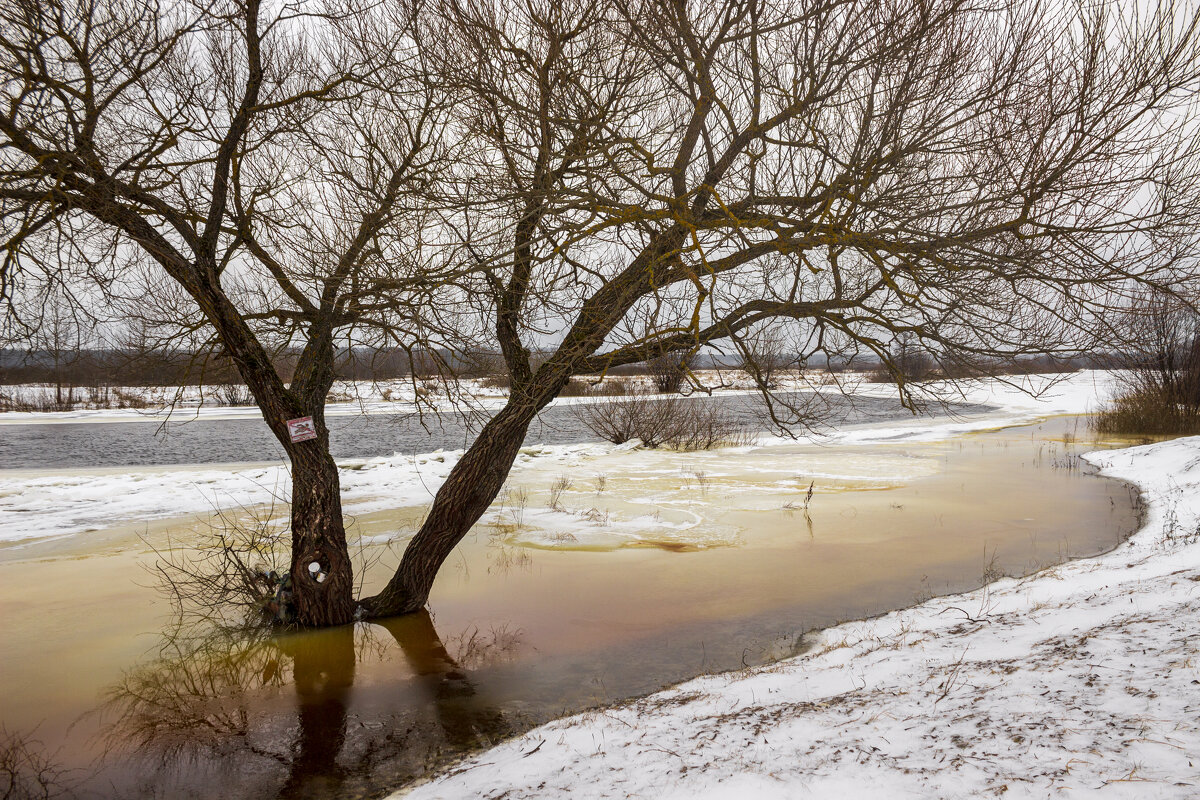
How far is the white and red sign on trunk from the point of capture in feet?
19.2

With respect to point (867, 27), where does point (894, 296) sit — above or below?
below

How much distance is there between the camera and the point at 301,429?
588 cm

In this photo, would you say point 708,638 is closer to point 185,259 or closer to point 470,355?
point 470,355

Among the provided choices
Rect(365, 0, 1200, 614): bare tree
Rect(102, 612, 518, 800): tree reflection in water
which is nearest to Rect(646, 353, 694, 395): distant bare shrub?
Rect(365, 0, 1200, 614): bare tree

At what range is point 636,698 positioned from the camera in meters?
4.84

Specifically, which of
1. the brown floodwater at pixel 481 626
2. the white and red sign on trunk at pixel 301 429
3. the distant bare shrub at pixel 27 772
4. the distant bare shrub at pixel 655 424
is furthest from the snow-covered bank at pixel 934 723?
the distant bare shrub at pixel 655 424

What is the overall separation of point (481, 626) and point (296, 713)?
6.35 ft

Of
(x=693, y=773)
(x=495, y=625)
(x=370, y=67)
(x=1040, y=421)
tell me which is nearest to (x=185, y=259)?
(x=370, y=67)

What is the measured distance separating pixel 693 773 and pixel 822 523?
7.61m

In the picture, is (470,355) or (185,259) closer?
(185,259)

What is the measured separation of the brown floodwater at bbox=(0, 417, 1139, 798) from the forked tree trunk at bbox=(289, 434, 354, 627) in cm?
27

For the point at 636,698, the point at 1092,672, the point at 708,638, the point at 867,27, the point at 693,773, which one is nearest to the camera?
the point at 693,773

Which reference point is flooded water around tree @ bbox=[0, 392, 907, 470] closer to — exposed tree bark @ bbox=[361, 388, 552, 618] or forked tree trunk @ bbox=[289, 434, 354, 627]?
exposed tree bark @ bbox=[361, 388, 552, 618]

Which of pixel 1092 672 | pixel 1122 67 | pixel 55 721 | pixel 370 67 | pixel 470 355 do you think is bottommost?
pixel 55 721
